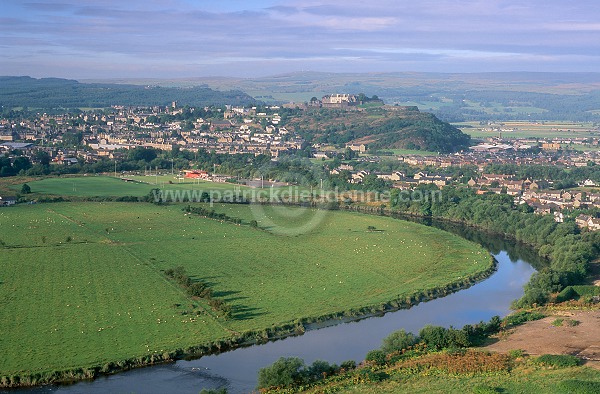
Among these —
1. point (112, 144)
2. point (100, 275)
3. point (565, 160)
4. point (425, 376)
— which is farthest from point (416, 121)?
point (425, 376)

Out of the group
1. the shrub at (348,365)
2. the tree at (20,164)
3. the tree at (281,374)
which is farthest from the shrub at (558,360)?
the tree at (20,164)

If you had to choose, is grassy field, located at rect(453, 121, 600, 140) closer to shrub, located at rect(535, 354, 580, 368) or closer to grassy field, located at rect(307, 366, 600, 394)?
shrub, located at rect(535, 354, 580, 368)

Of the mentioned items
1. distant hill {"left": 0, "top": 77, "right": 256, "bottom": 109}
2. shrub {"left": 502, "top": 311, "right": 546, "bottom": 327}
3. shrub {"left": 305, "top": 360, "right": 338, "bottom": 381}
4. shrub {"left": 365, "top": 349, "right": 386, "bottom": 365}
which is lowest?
shrub {"left": 502, "top": 311, "right": 546, "bottom": 327}

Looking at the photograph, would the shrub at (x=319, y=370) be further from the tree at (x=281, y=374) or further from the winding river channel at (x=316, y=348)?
the winding river channel at (x=316, y=348)

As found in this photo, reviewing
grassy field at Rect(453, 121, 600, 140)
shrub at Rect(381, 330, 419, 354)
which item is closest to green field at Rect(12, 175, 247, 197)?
shrub at Rect(381, 330, 419, 354)

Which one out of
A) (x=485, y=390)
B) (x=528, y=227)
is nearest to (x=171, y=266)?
(x=485, y=390)

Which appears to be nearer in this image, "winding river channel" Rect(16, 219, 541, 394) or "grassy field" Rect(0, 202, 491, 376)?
"winding river channel" Rect(16, 219, 541, 394)

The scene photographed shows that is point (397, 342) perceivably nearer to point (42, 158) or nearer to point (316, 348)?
point (316, 348)

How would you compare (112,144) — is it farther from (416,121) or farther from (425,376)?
(425,376)
